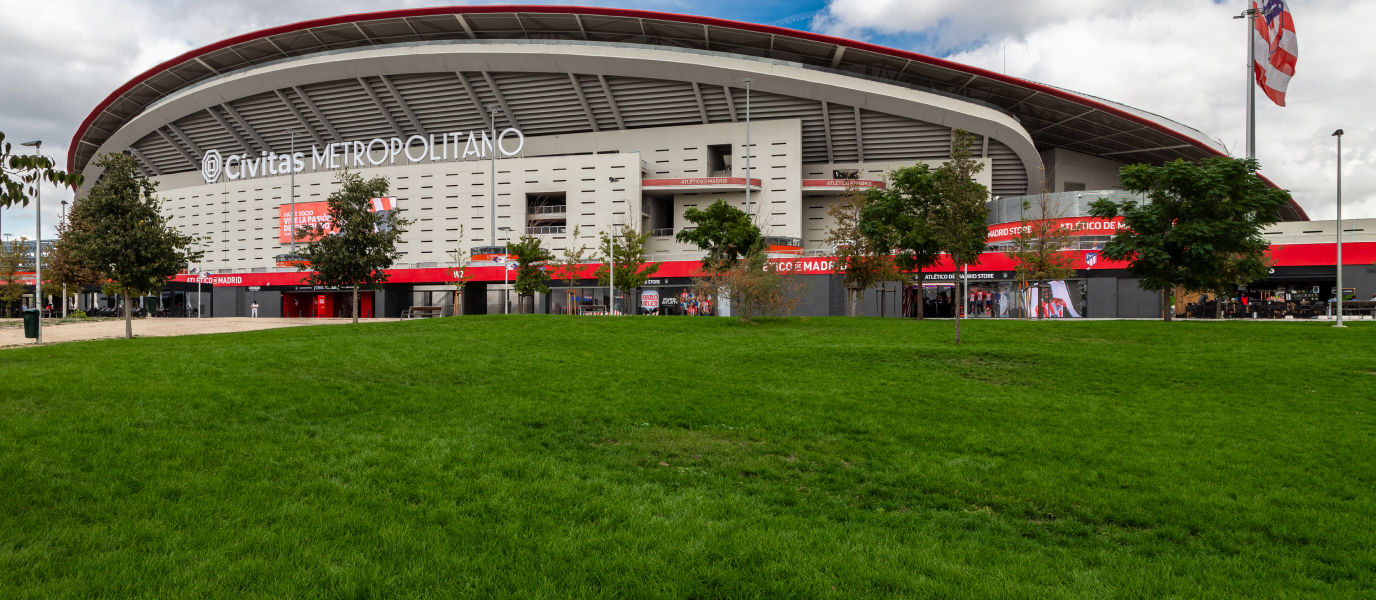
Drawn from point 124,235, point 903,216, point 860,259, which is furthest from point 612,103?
point 124,235

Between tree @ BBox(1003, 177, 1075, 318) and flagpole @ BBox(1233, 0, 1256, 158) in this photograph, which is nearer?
flagpole @ BBox(1233, 0, 1256, 158)

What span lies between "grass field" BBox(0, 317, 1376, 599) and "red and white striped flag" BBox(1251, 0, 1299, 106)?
619 inches

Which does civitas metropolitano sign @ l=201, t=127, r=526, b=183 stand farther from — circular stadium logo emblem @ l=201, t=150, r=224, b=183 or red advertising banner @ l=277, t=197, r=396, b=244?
red advertising banner @ l=277, t=197, r=396, b=244

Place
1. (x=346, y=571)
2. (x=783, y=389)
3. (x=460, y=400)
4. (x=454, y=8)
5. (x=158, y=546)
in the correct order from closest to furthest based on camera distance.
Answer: (x=346, y=571) < (x=158, y=546) < (x=460, y=400) < (x=783, y=389) < (x=454, y=8)

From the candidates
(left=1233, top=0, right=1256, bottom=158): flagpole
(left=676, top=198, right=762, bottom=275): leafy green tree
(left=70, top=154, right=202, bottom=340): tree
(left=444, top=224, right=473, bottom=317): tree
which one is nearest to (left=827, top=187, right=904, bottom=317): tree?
(left=676, top=198, right=762, bottom=275): leafy green tree

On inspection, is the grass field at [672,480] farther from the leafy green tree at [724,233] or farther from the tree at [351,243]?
the tree at [351,243]

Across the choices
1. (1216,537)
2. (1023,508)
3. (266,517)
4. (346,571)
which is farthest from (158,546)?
(1216,537)

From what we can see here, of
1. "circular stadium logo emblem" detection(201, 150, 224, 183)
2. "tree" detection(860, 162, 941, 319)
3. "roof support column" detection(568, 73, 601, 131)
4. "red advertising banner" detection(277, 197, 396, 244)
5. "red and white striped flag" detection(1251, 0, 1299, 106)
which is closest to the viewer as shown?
"red and white striped flag" detection(1251, 0, 1299, 106)

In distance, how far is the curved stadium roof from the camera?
160ft

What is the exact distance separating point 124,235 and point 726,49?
4090 centimetres

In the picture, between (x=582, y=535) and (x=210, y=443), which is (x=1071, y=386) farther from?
(x=210, y=443)

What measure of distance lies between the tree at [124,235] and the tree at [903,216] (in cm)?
2421

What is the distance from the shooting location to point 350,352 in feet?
45.5

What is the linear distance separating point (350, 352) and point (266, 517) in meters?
10.1
